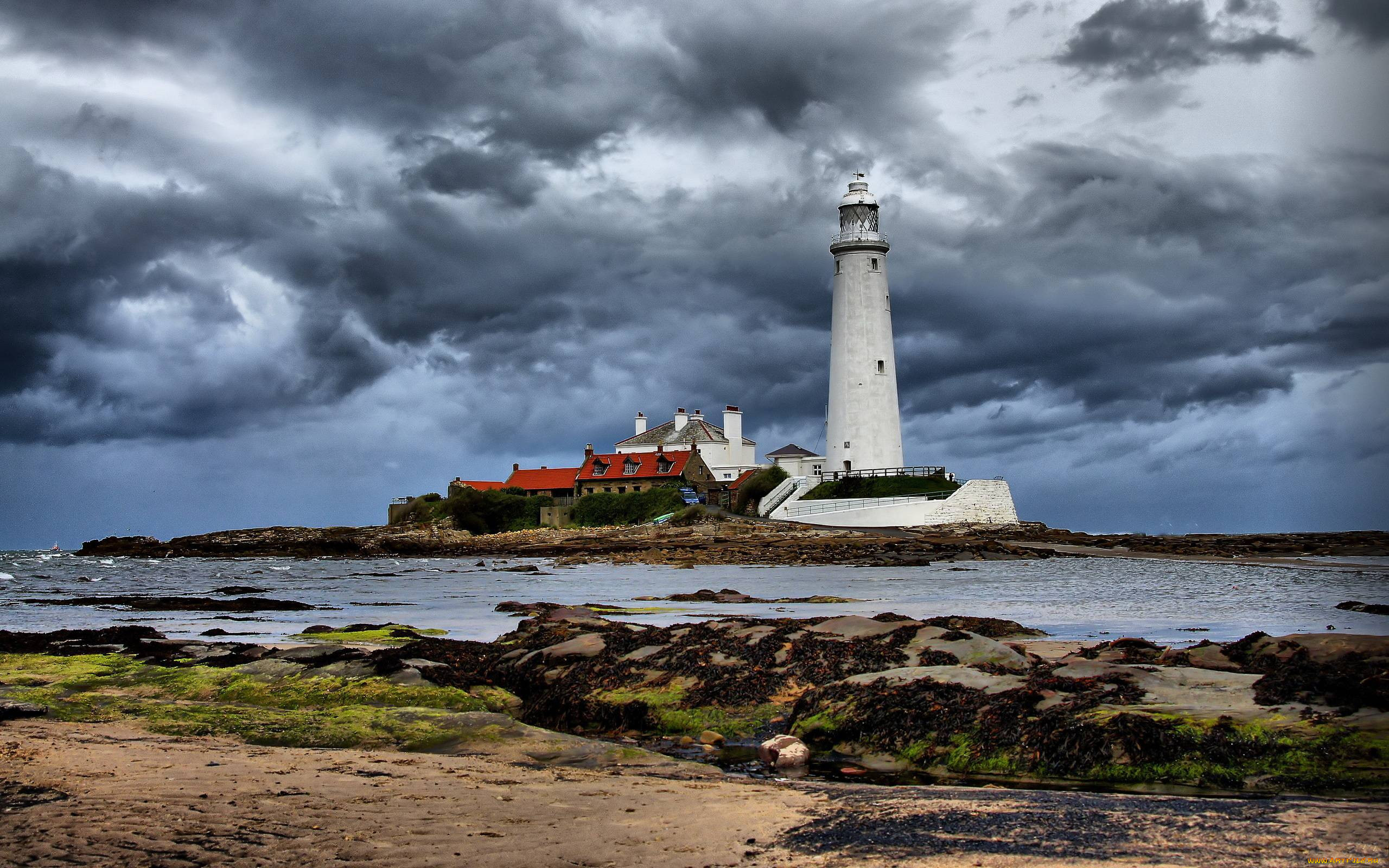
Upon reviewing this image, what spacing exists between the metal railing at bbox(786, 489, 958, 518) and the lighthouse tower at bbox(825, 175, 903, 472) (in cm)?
352

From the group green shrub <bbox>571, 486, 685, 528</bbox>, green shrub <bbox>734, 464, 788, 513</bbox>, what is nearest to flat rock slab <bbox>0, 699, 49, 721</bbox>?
green shrub <bbox>734, 464, 788, 513</bbox>

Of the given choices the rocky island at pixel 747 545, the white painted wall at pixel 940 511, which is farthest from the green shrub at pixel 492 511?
the white painted wall at pixel 940 511

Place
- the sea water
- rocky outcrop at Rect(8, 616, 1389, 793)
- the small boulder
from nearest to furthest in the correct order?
rocky outcrop at Rect(8, 616, 1389, 793)
the small boulder
the sea water

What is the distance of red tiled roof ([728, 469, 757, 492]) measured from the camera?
66.9 meters

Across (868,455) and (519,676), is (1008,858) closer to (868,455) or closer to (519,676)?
(519,676)

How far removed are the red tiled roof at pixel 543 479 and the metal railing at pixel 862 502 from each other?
2635 cm

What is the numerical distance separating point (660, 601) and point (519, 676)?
10275 mm

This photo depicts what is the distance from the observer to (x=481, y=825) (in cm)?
498

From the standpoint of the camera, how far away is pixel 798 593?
75.1 feet

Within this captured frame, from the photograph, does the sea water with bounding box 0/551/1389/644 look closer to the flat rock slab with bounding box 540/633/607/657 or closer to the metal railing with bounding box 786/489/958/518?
the flat rock slab with bounding box 540/633/607/657

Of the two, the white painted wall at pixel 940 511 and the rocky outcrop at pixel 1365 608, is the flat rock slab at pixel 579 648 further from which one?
the white painted wall at pixel 940 511

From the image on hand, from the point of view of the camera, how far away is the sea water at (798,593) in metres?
16.0

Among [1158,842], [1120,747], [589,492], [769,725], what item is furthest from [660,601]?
[589,492]

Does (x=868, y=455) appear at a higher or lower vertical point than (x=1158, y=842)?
higher
